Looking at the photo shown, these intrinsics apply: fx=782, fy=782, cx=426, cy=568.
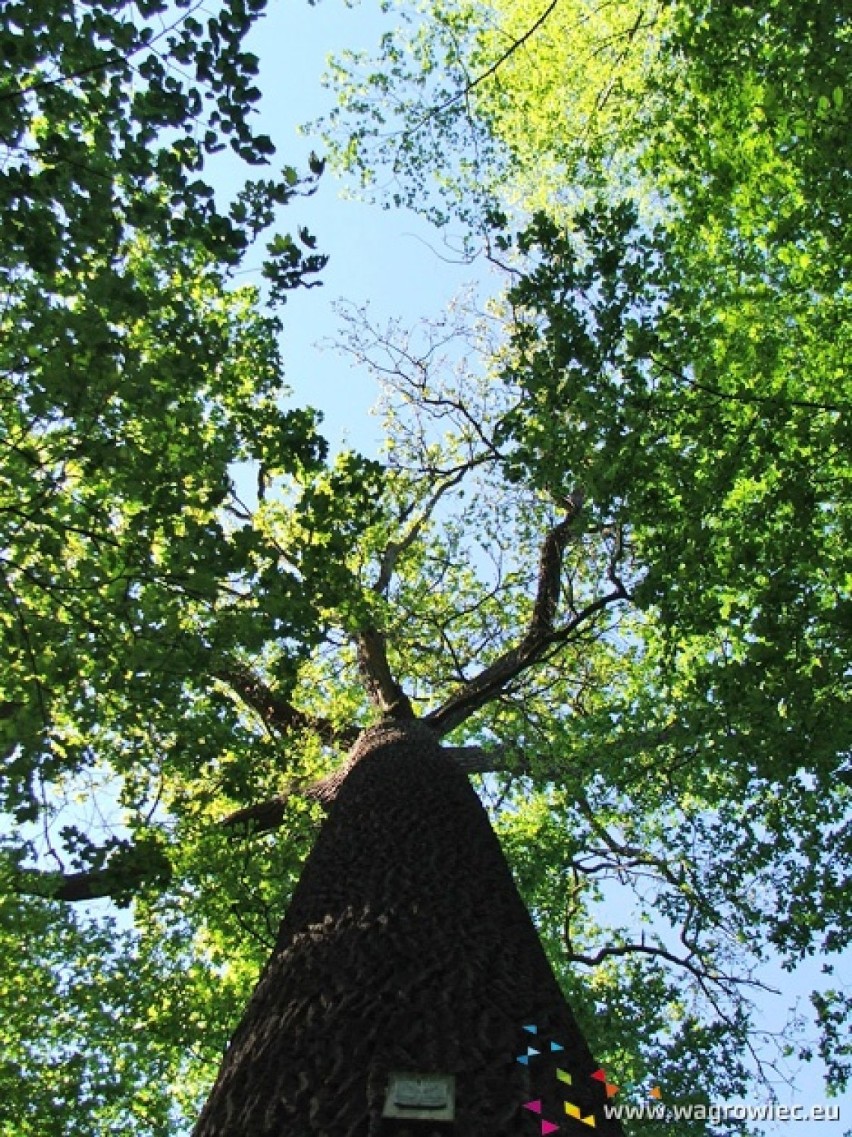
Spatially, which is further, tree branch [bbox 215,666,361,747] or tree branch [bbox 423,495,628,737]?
tree branch [bbox 215,666,361,747]

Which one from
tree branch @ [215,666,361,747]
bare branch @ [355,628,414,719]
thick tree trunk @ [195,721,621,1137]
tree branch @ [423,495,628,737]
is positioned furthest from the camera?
tree branch @ [215,666,361,747]

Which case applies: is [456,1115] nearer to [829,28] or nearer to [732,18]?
[829,28]

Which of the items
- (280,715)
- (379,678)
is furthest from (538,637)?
(280,715)

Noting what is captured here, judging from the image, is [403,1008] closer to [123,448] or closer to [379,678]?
[123,448]

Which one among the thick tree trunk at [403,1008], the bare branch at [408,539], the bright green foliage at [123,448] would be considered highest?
the bare branch at [408,539]

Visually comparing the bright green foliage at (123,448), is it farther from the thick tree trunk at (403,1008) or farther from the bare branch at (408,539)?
the bare branch at (408,539)

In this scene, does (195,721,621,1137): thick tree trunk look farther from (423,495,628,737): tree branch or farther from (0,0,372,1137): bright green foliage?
(423,495,628,737): tree branch

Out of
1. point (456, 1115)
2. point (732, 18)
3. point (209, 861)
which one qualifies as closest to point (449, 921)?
point (456, 1115)

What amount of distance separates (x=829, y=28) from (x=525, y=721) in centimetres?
858

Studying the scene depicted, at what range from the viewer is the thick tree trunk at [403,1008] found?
97.5 inches

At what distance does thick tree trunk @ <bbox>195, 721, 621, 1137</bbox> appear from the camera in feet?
8.13

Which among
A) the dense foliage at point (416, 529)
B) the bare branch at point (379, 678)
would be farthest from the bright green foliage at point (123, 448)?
the bare branch at point (379, 678)

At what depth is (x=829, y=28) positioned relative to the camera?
18.4 ft

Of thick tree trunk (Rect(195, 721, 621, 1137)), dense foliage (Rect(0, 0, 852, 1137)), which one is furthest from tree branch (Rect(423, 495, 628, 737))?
thick tree trunk (Rect(195, 721, 621, 1137))
